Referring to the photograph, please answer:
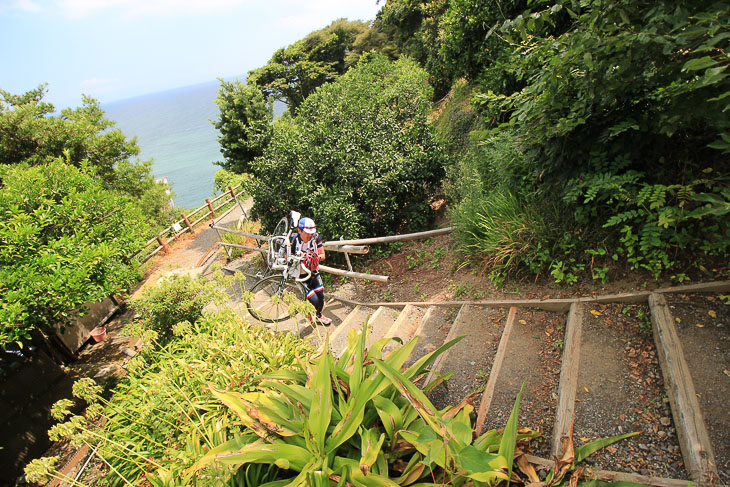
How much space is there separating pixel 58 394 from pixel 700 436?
8.19m

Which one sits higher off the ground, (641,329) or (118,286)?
(118,286)

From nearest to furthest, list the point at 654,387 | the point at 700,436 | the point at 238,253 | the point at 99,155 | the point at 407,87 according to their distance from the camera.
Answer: the point at 700,436, the point at 654,387, the point at 407,87, the point at 238,253, the point at 99,155

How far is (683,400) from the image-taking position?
1811 mm

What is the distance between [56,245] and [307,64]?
30728mm

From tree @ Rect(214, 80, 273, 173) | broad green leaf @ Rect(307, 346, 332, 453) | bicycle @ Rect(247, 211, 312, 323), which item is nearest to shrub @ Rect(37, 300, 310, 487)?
broad green leaf @ Rect(307, 346, 332, 453)

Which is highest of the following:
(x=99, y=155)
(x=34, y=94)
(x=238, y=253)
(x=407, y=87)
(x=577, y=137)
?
(x=34, y=94)

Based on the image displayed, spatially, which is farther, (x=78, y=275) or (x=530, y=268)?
(x=78, y=275)

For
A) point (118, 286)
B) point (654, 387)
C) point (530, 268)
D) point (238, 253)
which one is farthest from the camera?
point (238, 253)

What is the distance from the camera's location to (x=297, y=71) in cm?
3061

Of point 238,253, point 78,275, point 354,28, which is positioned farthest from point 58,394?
point 354,28

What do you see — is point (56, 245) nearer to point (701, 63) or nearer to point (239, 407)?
point (239, 407)

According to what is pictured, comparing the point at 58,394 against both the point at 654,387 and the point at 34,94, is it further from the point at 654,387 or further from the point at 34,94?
the point at 34,94

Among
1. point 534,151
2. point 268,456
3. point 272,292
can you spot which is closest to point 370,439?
point 268,456

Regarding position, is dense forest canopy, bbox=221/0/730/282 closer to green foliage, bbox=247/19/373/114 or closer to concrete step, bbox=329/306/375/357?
concrete step, bbox=329/306/375/357
